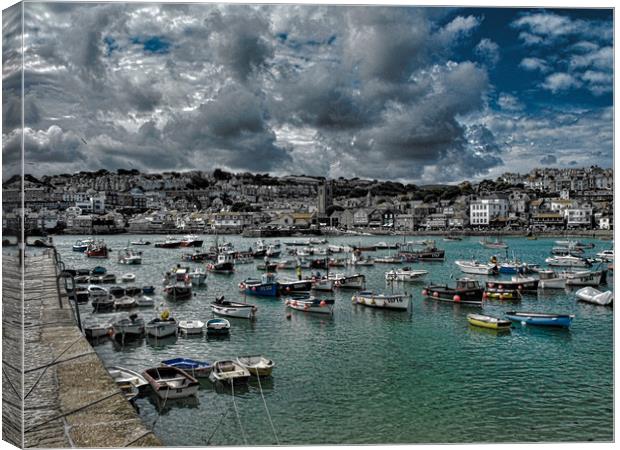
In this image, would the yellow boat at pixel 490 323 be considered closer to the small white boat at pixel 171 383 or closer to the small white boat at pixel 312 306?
the small white boat at pixel 312 306

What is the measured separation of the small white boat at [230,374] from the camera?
248 inches

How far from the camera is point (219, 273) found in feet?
62.8

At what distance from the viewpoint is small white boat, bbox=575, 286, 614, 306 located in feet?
39.4

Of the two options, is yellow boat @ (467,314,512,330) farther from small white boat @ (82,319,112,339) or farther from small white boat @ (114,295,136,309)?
small white boat @ (114,295,136,309)

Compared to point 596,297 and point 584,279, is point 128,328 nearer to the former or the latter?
point 596,297

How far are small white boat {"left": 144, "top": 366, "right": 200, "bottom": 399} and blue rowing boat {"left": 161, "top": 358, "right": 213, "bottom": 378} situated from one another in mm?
260

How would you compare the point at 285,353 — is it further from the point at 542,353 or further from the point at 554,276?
the point at 554,276

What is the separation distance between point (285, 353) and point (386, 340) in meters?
1.80

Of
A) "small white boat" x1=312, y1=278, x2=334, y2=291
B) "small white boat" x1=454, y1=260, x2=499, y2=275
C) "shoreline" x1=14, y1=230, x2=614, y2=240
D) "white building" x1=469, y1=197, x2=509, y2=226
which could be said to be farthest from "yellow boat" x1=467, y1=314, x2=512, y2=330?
"white building" x1=469, y1=197, x2=509, y2=226

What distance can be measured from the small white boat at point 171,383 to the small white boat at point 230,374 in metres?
0.30

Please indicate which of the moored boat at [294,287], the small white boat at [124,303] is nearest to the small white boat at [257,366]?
the small white boat at [124,303]

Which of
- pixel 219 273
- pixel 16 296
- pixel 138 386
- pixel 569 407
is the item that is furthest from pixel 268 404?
pixel 219 273

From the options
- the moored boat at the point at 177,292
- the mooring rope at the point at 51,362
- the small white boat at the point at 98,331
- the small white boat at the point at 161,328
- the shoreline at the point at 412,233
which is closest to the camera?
the mooring rope at the point at 51,362

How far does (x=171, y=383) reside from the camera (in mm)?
5887
